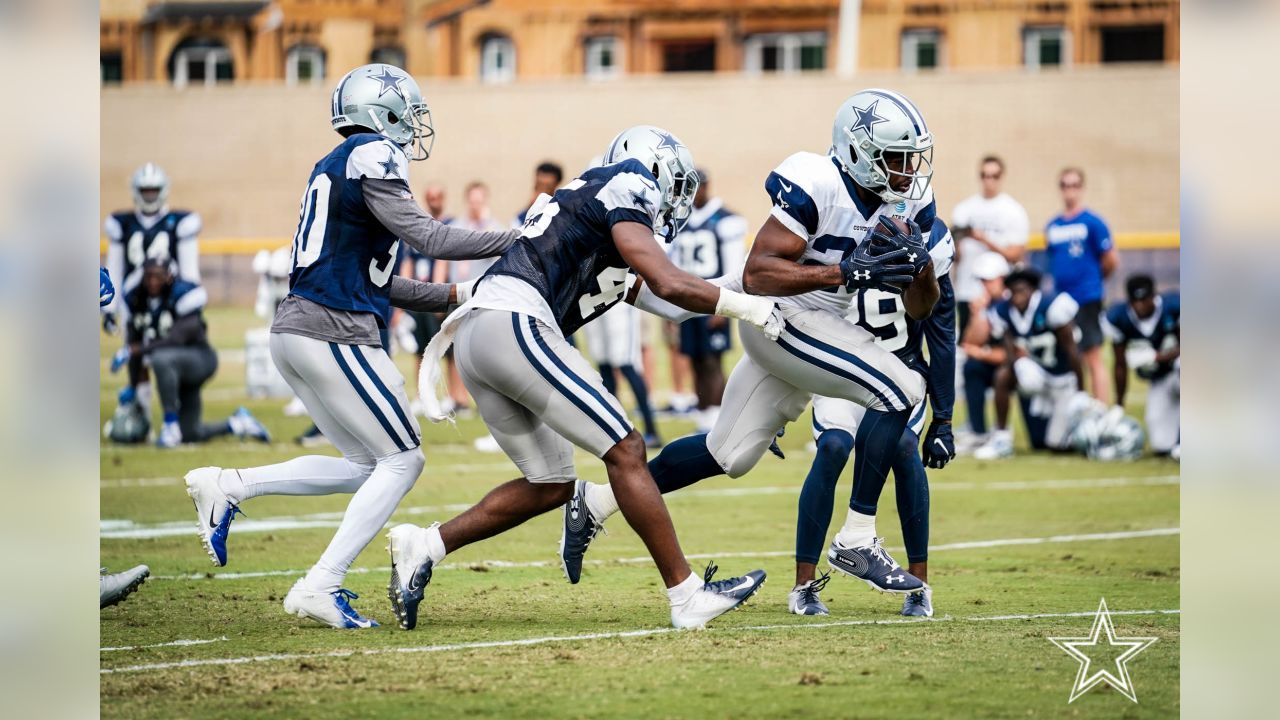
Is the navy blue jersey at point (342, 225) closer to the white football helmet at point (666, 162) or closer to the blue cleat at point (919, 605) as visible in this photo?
the white football helmet at point (666, 162)

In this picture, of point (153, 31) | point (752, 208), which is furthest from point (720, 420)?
point (153, 31)

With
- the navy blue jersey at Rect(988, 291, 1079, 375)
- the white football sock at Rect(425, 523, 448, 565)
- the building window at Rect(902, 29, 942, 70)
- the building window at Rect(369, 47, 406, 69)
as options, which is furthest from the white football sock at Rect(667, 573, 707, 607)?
the building window at Rect(369, 47, 406, 69)

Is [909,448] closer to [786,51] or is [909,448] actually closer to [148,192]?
[148,192]

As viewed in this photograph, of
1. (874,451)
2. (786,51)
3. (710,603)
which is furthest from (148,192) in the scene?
(786,51)

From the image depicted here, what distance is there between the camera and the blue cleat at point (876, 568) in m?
5.83

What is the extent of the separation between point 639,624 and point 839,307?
1400mm

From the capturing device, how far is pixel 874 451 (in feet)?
19.1

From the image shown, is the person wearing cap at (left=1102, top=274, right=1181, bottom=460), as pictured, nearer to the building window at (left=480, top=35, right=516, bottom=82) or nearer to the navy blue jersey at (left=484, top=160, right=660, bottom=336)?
the navy blue jersey at (left=484, top=160, right=660, bottom=336)

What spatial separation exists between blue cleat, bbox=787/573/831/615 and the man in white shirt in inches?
278

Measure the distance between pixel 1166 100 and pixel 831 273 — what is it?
75.2 ft

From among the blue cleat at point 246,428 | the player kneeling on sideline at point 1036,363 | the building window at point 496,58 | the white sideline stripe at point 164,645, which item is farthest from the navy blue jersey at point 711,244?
the building window at point 496,58

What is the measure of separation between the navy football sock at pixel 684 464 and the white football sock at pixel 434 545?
880 mm

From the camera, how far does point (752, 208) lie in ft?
89.4

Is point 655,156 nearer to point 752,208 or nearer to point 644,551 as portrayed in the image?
point 644,551
